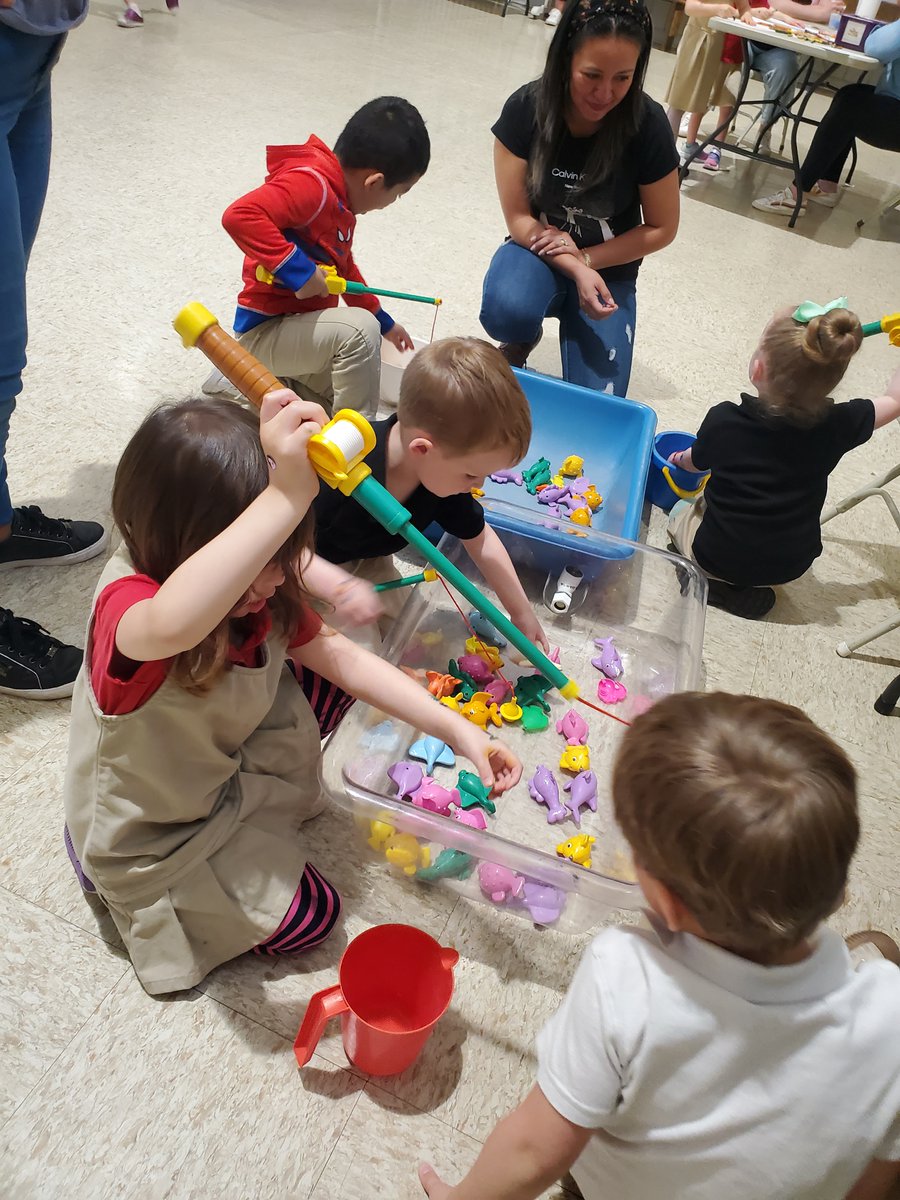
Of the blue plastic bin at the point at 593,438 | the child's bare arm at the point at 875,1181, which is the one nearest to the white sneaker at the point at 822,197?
the blue plastic bin at the point at 593,438

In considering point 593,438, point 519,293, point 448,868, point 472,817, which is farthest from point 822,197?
point 448,868

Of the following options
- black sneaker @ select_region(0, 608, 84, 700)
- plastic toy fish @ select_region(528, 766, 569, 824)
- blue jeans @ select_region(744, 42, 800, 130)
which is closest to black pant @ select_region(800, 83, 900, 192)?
blue jeans @ select_region(744, 42, 800, 130)

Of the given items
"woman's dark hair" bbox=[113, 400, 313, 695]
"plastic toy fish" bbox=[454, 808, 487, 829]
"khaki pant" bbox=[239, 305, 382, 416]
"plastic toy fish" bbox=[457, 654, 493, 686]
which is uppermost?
"woman's dark hair" bbox=[113, 400, 313, 695]

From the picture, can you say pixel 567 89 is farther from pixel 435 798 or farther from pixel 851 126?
pixel 851 126

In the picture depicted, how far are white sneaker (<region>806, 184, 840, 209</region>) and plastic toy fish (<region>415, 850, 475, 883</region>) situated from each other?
3755 mm

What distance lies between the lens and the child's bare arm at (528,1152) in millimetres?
612

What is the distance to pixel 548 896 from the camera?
1052 mm

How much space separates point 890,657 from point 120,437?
1.51 metres

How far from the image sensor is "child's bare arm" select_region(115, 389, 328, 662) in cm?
66

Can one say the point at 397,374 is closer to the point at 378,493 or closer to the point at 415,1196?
the point at 378,493

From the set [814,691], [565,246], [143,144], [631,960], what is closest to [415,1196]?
[631,960]

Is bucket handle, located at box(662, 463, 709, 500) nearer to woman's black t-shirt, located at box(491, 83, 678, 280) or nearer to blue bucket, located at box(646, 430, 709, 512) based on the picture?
blue bucket, located at box(646, 430, 709, 512)

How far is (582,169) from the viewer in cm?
178

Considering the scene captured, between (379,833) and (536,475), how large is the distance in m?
0.85
